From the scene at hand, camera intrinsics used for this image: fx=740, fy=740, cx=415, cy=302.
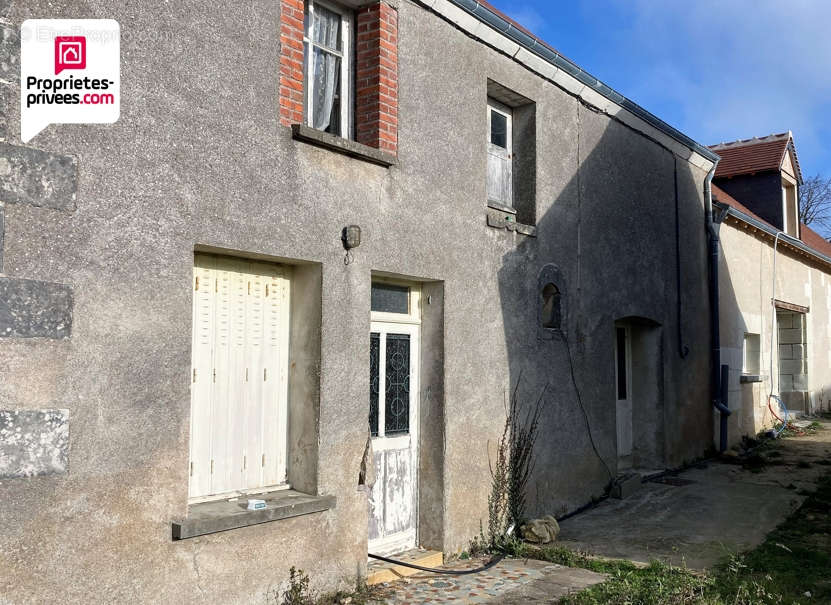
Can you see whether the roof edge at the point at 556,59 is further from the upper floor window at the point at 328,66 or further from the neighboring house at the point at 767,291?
the neighboring house at the point at 767,291

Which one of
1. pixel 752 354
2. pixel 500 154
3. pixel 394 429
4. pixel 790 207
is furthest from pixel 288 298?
pixel 790 207

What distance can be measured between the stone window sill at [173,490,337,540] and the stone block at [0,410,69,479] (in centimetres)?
85

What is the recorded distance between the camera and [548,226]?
8.16m

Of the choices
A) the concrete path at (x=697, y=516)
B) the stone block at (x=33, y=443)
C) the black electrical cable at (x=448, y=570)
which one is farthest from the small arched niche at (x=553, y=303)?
the stone block at (x=33, y=443)

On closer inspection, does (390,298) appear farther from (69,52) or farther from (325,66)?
(69,52)

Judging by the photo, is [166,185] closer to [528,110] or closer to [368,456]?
[368,456]

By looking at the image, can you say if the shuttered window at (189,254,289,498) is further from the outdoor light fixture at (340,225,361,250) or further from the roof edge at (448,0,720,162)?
the roof edge at (448,0,720,162)

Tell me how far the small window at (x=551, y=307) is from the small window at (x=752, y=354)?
7825 millimetres

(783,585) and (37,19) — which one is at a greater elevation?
(37,19)

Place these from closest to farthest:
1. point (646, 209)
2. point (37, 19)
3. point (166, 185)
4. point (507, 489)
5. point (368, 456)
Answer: point (37, 19) < point (166, 185) < point (368, 456) < point (507, 489) < point (646, 209)

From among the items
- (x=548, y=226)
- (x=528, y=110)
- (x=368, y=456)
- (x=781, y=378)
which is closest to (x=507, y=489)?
(x=368, y=456)

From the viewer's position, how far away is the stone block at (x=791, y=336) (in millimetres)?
17578

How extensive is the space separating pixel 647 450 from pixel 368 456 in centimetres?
605

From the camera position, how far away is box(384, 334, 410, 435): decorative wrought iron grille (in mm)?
6453
